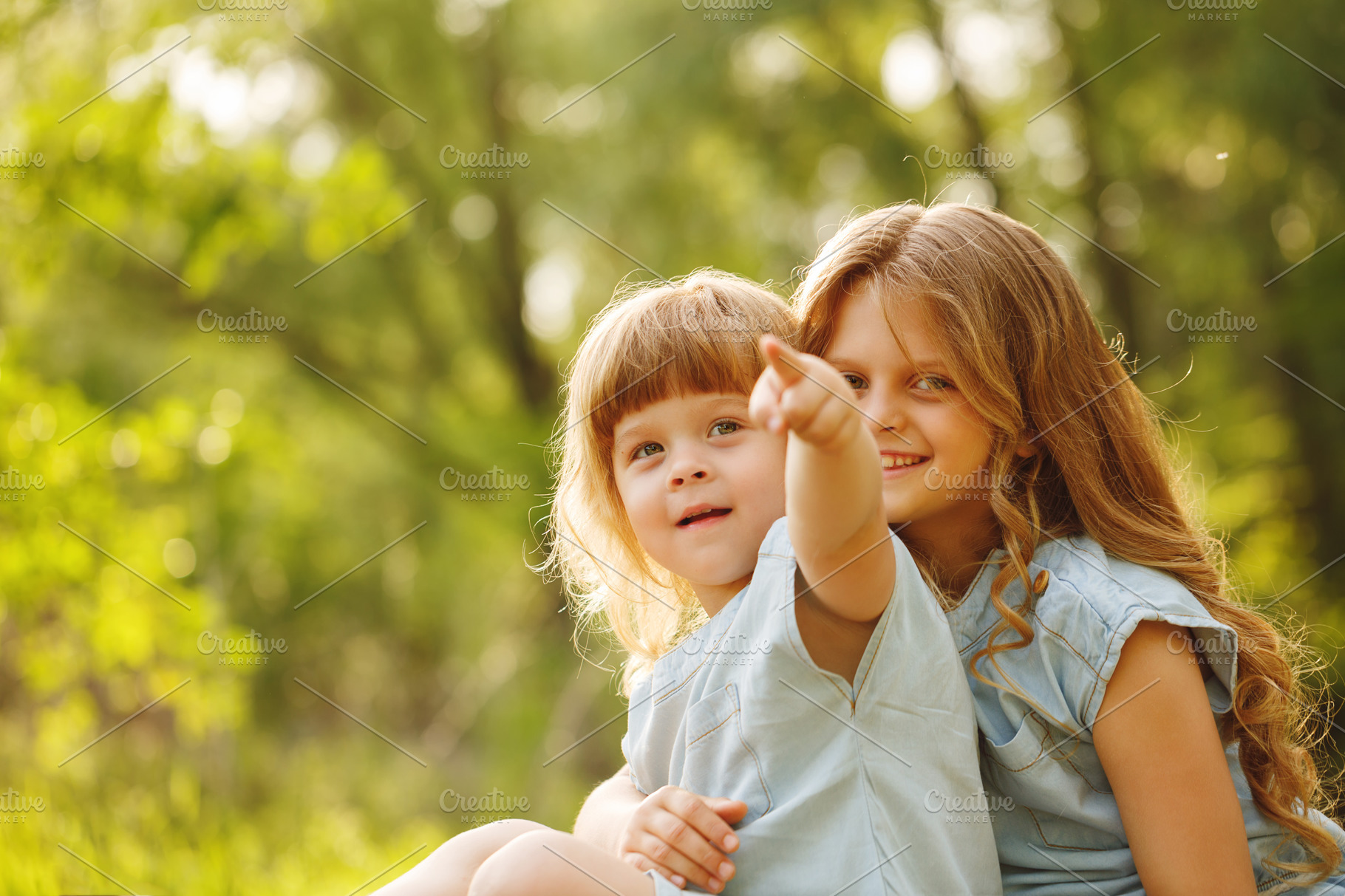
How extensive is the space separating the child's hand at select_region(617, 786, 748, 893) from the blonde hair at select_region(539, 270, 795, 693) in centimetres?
53

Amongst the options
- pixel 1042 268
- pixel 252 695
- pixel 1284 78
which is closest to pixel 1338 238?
pixel 1284 78

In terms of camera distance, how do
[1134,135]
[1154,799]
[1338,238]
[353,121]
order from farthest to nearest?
[353,121], [1134,135], [1338,238], [1154,799]

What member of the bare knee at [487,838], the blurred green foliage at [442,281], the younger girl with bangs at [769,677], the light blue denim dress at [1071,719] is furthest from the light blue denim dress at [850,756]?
the blurred green foliage at [442,281]

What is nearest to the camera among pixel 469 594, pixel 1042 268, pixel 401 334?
pixel 1042 268

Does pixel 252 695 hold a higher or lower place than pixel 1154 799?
lower

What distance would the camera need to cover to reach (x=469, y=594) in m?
6.26

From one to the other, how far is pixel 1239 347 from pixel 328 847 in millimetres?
3973

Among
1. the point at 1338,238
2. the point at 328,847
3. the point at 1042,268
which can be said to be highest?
the point at 1042,268

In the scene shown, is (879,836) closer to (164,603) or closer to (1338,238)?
(164,603)

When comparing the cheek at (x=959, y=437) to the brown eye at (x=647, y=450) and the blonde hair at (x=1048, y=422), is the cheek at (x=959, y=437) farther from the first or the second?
the brown eye at (x=647, y=450)

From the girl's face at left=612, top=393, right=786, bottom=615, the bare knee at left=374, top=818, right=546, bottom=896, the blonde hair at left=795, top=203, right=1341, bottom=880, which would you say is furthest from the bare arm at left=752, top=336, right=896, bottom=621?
the bare knee at left=374, top=818, right=546, bottom=896

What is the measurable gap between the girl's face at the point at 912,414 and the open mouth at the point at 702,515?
225 mm

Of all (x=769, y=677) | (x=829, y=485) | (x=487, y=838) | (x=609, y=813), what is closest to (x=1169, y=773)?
(x=769, y=677)

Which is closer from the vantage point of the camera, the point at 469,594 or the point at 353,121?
the point at 353,121
